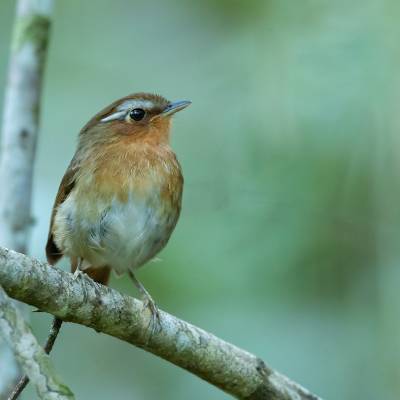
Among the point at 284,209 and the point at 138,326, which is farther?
the point at 284,209

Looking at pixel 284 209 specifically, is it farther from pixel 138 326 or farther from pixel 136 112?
pixel 138 326

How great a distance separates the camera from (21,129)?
489cm

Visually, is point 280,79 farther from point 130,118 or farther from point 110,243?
point 110,243

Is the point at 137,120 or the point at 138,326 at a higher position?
the point at 137,120

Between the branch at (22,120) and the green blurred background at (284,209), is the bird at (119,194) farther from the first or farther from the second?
the green blurred background at (284,209)

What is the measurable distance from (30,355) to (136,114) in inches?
100

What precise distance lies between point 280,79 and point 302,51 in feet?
1.12

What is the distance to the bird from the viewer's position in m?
4.67

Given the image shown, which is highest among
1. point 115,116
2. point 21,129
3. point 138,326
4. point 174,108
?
point 174,108

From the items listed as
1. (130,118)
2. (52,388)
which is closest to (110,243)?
(130,118)

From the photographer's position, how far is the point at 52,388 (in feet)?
9.53

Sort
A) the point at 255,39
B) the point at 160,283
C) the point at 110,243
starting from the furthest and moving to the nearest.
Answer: the point at 255,39 → the point at 160,283 → the point at 110,243

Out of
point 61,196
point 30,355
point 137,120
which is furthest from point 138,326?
point 137,120

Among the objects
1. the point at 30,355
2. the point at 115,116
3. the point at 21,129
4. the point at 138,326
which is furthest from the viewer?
the point at 115,116
